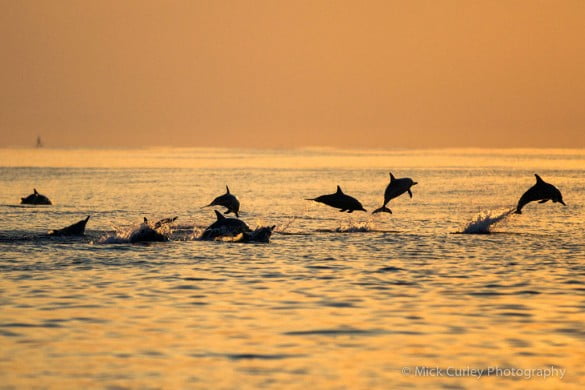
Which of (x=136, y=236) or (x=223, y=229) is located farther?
(x=223, y=229)

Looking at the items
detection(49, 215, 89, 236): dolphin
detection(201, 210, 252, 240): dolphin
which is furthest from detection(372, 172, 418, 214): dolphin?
detection(49, 215, 89, 236): dolphin

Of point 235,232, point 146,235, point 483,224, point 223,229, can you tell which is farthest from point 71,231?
point 483,224

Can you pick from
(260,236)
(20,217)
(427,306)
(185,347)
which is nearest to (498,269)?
(427,306)

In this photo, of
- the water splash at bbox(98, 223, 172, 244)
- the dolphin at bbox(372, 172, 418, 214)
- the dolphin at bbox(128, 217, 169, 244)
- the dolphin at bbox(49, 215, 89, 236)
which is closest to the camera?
the water splash at bbox(98, 223, 172, 244)

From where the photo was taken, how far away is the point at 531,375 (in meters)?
11.7

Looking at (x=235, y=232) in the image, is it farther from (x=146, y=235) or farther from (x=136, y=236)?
(x=136, y=236)

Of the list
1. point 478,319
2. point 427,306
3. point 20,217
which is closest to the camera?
point 478,319

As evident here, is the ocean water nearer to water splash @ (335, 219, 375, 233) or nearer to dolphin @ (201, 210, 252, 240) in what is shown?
water splash @ (335, 219, 375, 233)

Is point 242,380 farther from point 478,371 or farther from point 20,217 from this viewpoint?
point 20,217

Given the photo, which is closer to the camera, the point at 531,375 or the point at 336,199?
the point at 531,375

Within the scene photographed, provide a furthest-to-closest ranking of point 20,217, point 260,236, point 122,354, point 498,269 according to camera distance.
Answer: point 20,217 < point 260,236 < point 498,269 < point 122,354

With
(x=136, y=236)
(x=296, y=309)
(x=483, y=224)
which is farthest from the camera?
(x=483, y=224)

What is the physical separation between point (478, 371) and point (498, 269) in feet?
32.3

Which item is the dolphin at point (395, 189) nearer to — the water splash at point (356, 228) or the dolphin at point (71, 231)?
the water splash at point (356, 228)
